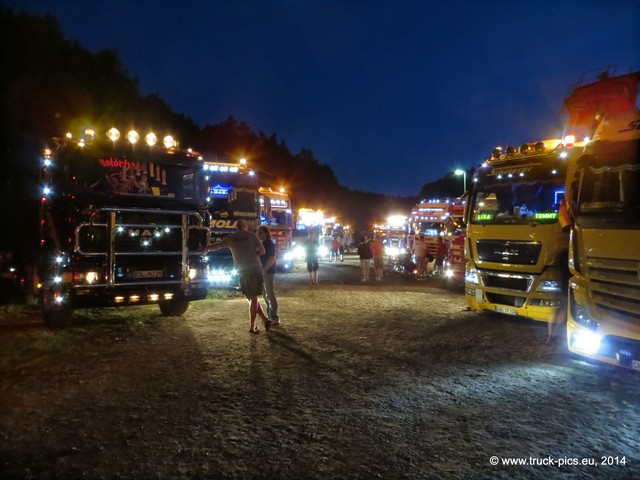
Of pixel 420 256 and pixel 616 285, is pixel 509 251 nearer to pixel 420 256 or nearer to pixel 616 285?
pixel 616 285

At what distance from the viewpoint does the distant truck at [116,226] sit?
7.92 m

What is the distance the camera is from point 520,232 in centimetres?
831

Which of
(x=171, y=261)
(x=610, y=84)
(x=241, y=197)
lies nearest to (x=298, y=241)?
(x=241, y=197)

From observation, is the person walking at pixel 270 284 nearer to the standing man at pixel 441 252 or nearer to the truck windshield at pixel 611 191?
the truck windshield at pixel 611 191

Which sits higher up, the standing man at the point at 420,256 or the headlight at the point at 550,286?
the standing man at the point at 420,256

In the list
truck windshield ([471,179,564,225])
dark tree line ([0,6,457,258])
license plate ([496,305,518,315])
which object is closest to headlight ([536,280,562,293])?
license plate ([496,305,518,315])

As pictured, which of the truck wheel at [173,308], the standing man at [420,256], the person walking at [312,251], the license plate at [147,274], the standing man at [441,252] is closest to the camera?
the license plate at [147,274]

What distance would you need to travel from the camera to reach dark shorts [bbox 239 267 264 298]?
26.4 ft

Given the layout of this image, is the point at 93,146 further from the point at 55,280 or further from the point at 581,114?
the point at 581,114

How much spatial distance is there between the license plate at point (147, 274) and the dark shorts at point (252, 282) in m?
1.69

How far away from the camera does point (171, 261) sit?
8812mm

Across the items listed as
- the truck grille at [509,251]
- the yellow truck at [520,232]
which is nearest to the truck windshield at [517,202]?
the yellow truck at [520,232]

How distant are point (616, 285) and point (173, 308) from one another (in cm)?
768

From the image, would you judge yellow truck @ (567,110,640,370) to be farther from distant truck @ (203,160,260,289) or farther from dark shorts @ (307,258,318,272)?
dark shorts @ (307,258,318,272)
